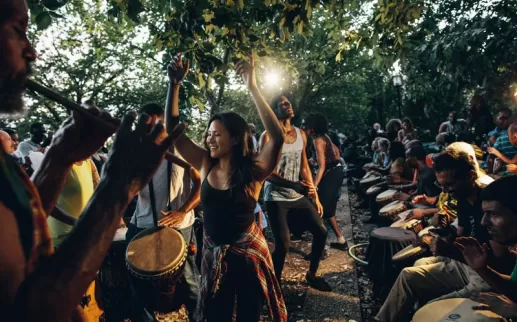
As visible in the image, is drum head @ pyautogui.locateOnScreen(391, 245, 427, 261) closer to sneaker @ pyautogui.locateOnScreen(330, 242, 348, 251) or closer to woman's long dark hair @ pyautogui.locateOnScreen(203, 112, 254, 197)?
woman's long dark hair @ pyautogui.locateOnScreen(203, 112, 254, 197)

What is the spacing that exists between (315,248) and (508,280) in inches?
101

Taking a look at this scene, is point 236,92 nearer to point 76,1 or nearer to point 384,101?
point 384,101

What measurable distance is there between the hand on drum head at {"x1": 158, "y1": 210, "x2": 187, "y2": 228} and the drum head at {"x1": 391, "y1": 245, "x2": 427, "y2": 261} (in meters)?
2.36

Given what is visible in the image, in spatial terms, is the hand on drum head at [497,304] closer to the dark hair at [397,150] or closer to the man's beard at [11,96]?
the man's beard at [11,96]

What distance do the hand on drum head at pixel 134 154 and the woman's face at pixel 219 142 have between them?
1.81m

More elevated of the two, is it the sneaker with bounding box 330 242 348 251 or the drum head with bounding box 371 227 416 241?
the drum head with bounding box 371 227 416 241

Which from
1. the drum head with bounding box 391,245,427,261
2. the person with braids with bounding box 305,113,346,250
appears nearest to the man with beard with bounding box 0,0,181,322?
the drum head with bounding box 391,245,427,261

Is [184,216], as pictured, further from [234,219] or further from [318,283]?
[318,283]

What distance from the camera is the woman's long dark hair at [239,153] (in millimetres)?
3017

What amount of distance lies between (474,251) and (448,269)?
→ 3.57 ft

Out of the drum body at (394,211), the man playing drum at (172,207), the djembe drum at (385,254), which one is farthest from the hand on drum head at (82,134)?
the drum body at (394,211)

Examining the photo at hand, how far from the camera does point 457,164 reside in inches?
154

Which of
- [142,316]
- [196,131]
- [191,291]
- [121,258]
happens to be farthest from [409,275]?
[196,131]

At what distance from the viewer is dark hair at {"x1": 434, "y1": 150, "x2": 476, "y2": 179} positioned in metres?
3.89
